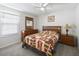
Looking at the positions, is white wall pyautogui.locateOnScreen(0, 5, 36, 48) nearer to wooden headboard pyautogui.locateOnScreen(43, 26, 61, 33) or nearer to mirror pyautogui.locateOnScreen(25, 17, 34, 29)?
mirror pyautogui.locateOnScreen(25, 17, 34, 29)

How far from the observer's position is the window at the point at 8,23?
4.36 feet

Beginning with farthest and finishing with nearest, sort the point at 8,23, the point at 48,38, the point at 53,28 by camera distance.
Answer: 1. the point at 48,38
2. the point at 53,28
3. the point at 8,23

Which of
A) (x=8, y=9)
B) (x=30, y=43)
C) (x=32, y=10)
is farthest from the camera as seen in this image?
(x=30, y=43)

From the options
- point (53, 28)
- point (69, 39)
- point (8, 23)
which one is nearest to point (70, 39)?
point (69, 39)

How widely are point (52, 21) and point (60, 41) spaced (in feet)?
1.39

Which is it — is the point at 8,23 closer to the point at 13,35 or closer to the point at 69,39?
the point at 13,35

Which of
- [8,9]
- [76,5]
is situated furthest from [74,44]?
[8,9]

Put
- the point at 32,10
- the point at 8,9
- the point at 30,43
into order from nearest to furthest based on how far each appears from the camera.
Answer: the point at 8,9 → the point at 32,10 → the point at 30,43

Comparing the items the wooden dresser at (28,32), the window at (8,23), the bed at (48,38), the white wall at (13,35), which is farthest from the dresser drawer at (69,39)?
the window at (8,23)

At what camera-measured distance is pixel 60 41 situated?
1.51 m

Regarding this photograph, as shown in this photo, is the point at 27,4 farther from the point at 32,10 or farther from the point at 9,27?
the point at 9,27

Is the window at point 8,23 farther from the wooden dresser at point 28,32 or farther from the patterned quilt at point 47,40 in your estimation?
the patterned quilt at point 47,40

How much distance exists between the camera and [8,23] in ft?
4.46

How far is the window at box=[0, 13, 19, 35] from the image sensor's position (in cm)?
133
